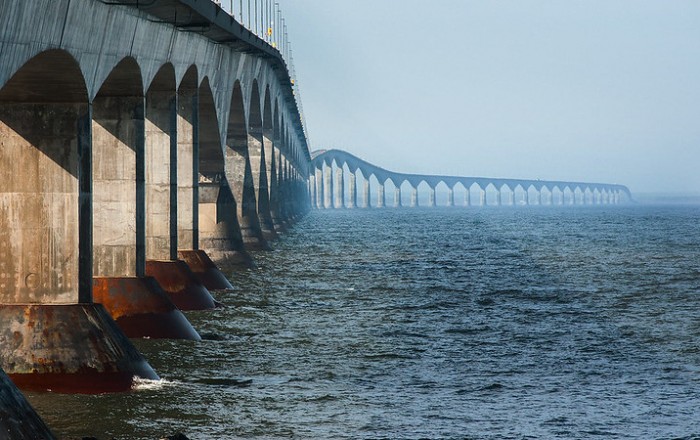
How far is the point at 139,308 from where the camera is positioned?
29828mm

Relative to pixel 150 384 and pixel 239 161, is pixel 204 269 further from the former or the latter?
pixel 239 161

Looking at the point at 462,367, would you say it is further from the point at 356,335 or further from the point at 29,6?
the point at 29,6

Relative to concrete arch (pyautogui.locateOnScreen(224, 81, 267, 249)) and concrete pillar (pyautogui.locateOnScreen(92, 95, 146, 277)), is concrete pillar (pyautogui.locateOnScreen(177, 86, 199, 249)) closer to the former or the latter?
concrete pillar (pyautogui.locateOnScreen(92, 95, 146, 277))

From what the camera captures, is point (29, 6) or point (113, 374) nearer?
point (29, 6)

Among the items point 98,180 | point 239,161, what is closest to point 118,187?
point 98,180

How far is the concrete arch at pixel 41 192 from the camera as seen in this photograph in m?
22.9

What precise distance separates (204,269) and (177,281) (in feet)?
21.4

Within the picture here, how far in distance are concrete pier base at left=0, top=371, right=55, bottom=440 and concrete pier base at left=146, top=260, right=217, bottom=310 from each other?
20.6 m

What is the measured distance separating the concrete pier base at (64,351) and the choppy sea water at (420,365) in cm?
53

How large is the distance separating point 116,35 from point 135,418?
1016cm

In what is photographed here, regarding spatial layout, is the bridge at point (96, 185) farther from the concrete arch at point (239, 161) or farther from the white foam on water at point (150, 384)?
the concrete arch at point (239, 161)

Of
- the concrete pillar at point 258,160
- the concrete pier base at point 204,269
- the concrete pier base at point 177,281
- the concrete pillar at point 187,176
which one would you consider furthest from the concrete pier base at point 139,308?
the concrete pillar at point 258,160

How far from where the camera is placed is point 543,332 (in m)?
33.3

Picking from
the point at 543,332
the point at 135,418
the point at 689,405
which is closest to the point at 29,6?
the point at 135,418
